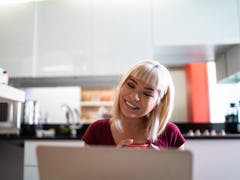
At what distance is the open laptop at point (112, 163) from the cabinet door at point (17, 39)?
6.27ft

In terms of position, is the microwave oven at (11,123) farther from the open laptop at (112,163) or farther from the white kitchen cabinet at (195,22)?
the open laptop at (112,163)

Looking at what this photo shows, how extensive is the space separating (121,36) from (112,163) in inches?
72.8

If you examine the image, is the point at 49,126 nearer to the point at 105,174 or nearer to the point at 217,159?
the point at 217,159

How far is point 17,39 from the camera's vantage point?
2.28 meters

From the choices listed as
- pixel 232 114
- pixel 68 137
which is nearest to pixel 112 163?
pixel 68 137

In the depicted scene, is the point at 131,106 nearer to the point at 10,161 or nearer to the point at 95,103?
the point at 95,103

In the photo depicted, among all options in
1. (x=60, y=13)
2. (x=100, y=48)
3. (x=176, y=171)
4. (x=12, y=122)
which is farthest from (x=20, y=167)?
(x=176, y=171)

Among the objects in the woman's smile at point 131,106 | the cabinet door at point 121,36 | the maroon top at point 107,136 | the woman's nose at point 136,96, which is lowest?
the maroon top at point 107,136

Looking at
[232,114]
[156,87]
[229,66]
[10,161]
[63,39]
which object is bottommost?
[10,161]

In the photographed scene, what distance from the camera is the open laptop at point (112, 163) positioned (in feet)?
1.36

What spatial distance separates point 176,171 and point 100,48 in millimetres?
1852

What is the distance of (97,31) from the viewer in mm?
2199

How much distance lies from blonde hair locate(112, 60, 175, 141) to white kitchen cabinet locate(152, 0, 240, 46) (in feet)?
4.26

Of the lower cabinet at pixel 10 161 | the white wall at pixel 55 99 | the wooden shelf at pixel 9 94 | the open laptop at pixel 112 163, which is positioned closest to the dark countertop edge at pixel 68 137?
the lower cabinet at pixel 10 161
